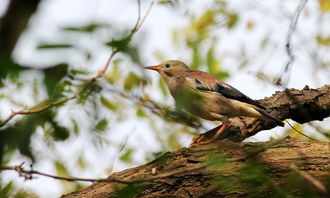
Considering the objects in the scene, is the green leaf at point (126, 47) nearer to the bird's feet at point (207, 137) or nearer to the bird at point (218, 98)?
the bird at point (218, 98)

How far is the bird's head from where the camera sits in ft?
27.2

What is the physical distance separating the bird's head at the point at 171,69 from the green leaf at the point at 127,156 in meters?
3.48

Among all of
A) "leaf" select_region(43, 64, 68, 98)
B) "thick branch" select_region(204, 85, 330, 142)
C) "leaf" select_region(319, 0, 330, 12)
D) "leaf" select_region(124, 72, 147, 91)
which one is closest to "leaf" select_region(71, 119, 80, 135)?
"leaf" select_region(43, 64, 68, 98)

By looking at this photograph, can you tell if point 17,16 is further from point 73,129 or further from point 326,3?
point 326,3

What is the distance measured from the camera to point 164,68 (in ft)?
28.1

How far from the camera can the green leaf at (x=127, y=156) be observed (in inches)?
185

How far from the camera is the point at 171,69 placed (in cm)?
850

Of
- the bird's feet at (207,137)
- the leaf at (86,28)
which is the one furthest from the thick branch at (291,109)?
the leaf at (86,28)

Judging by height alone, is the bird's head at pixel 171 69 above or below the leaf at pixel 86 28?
above

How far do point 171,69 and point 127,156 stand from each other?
3.92m

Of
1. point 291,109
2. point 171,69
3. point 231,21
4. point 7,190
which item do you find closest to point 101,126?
point 7,190

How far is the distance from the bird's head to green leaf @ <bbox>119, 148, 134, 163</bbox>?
3.48m

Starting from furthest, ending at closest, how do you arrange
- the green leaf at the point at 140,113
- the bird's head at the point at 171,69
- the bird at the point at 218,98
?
the bird's head at the point at 171,69 → the bird at the point at 218,98 → the green leaf at the point at 140,113

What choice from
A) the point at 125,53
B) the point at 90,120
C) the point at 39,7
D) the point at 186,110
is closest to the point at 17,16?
the point at 39,7
